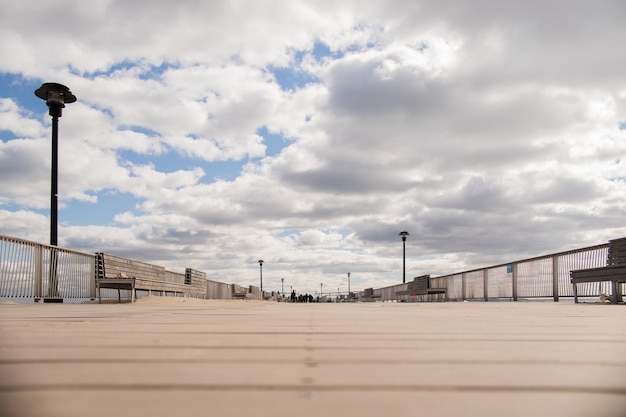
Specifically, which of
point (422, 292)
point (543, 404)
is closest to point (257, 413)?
point (543, 404)

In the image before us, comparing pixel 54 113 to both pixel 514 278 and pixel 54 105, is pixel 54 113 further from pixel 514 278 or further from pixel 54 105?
pixel 514 278

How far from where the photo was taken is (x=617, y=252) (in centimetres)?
933

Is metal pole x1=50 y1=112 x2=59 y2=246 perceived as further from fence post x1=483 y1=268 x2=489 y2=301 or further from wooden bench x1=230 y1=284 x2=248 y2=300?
wooden bench x1=230 y1=284 x2=248 y2=300

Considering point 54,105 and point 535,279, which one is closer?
point 535,279

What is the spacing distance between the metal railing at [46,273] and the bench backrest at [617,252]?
11.4 meters

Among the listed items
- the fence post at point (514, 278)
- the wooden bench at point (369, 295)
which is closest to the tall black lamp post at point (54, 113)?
the fence post at point (514, 278)

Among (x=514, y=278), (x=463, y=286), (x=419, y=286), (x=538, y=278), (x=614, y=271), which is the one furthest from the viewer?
(x=419, y=286)

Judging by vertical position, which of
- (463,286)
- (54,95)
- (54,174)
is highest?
(54,95)

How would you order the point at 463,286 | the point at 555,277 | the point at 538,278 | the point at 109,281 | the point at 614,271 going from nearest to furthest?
the point at 614,271 → the point at 109,281 → the point at 555,277 → the point at 538,278 → the point at 463,286

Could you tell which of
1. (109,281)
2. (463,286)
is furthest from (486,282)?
(109,281)

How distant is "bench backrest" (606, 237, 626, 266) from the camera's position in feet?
29.9

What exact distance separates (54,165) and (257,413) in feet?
54.8

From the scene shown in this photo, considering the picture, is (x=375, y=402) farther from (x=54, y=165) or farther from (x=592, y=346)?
(x=54, y=165)

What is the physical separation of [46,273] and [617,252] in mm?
11772
